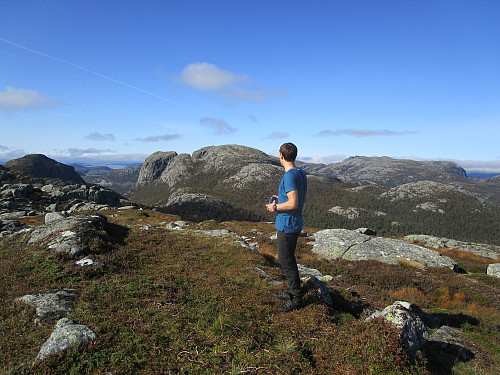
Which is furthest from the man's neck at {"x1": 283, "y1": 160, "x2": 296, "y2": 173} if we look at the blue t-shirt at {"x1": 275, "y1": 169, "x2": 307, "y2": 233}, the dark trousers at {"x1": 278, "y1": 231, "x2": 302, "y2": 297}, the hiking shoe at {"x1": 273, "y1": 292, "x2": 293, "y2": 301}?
the hiking shoe at {"x1": 273, "y1": 292, "x2": 293, "y2": 301}

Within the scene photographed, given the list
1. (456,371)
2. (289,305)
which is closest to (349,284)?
(456,371)

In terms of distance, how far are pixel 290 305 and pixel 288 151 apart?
4926mm

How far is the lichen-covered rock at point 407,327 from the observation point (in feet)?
21.2

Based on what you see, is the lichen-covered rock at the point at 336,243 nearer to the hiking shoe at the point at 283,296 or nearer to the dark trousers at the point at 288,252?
the hiking shoe at the point at 283,296

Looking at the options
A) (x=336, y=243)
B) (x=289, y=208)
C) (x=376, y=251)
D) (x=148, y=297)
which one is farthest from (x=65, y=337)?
(x=376, y=251)

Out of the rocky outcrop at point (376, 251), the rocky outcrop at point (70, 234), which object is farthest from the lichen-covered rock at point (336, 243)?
the rocky outcrop at point (70, 234)

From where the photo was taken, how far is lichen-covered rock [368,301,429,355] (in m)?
6.46

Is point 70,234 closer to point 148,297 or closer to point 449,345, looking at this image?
point 148,297

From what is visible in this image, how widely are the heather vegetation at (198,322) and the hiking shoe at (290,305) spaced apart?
0.80ft

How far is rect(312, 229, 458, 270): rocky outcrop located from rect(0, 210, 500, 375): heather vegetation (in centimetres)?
777

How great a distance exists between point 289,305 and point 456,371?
4.95 meters

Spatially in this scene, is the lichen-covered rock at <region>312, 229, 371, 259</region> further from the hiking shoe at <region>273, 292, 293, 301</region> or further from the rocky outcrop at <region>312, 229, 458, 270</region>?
the hiking shoe at <region>273, 292, 293, 301</region>

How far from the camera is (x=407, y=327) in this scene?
22.0 feet

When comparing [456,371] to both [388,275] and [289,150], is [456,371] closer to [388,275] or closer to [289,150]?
[289,150]
